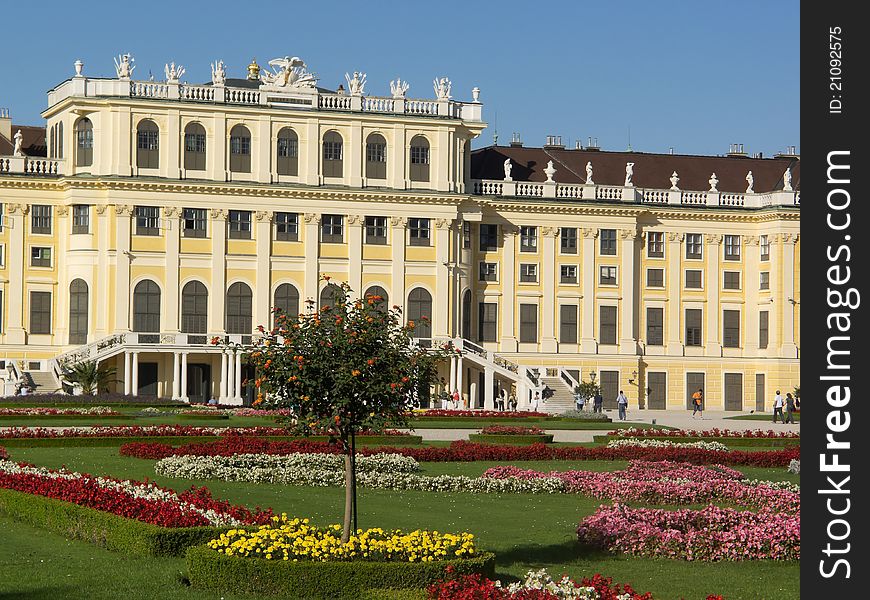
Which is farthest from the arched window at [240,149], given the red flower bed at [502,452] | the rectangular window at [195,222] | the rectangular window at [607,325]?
the red flower bed at [502,452]

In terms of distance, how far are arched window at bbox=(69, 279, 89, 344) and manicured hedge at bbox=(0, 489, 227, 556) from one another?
46.0m

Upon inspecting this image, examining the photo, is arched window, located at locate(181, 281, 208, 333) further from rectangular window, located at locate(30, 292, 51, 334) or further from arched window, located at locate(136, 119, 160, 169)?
rectangular window, located at locate(30, 292, 51, 334)

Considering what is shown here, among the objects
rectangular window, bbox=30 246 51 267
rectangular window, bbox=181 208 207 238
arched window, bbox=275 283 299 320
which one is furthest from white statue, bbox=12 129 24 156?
arched window, bbox=275 283 299 320

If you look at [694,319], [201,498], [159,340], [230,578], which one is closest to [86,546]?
[201,498]

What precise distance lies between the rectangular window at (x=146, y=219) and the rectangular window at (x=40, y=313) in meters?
5.33

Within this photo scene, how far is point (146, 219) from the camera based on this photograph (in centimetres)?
6575

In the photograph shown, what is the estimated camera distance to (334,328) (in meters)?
16.2

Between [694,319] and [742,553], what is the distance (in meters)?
57.8

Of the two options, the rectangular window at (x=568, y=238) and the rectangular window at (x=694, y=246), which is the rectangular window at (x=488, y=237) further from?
the rectangular window at (x=694, y=246)

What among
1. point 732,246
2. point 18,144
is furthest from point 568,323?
point 18,144

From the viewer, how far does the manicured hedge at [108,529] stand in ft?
54.3

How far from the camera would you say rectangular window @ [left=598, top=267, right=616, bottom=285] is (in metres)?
73.7

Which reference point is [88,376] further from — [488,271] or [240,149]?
[488,271]
